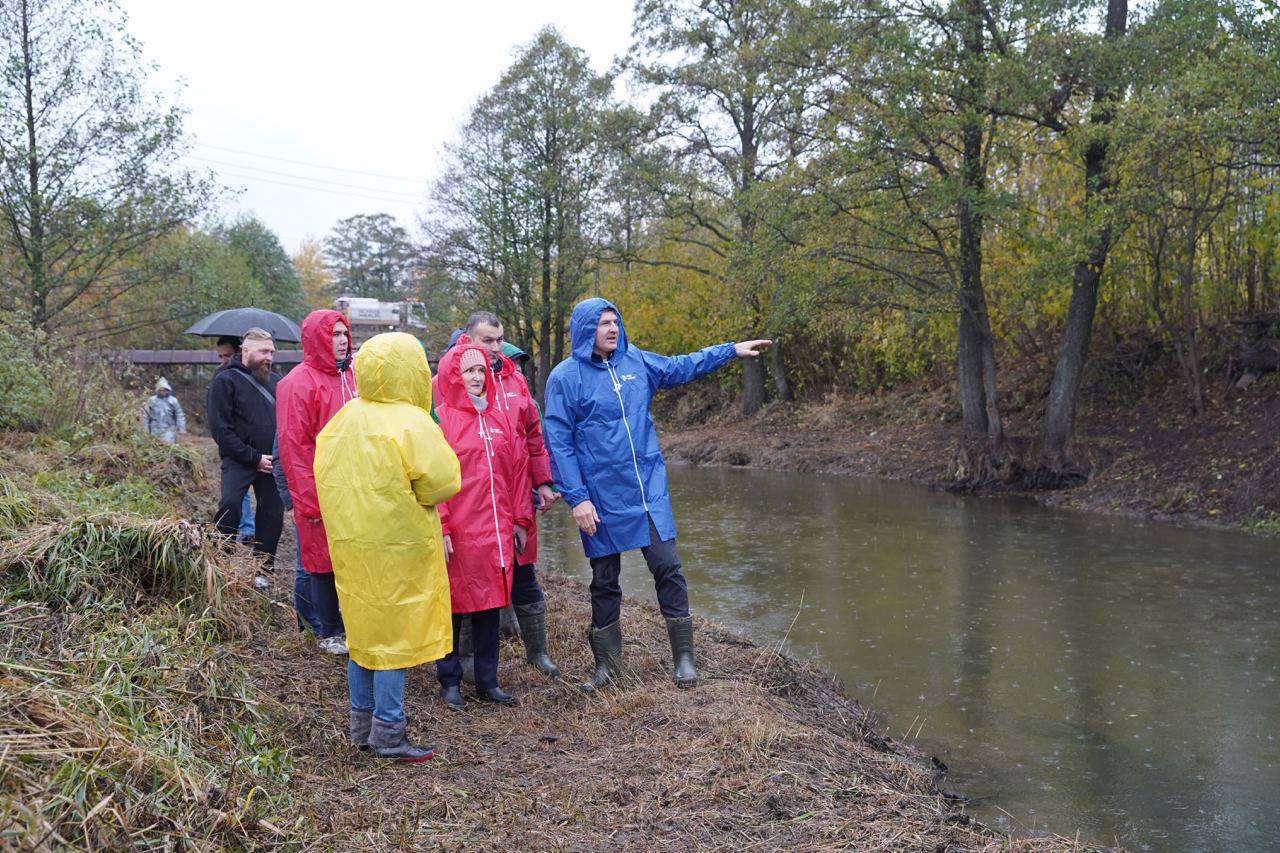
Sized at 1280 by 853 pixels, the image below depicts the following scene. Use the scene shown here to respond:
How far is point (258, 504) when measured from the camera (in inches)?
261

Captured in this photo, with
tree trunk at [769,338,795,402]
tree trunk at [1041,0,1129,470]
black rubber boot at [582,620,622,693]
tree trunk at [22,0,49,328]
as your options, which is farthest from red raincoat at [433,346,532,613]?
tree trunk at [769,338,795,402]

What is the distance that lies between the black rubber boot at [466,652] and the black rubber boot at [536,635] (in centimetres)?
28

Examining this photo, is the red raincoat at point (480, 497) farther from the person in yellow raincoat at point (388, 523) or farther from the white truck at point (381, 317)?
the white truck at point (381, 317)

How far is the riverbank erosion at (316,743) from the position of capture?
3.03 m

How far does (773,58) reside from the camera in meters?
15.9

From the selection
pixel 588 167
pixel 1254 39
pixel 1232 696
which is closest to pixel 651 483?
pixel 1232 696

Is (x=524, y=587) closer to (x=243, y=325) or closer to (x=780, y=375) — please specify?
(x=243, y=325)

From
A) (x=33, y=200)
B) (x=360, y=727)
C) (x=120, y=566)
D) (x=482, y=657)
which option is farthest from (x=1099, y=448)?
(x=33, y=200)

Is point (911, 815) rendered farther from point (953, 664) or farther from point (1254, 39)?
point (1254, 39)

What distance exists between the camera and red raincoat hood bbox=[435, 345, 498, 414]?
4.95m

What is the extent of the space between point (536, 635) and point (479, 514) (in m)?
0.91

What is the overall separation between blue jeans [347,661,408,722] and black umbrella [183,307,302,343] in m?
3.28

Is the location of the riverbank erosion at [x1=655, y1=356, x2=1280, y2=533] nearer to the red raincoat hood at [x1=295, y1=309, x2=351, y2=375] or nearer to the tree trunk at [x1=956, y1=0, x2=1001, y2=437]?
the tree trunk at [x1=956, y1=0, x2=1001, y2=437]

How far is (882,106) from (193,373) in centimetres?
1757
